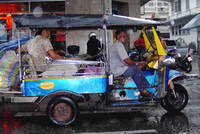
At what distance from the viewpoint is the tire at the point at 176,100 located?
7.75 metres

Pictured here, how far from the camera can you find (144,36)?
820 centimetres

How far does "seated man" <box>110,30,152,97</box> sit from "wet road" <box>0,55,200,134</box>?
65 centimetres

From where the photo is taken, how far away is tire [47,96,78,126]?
6.93m

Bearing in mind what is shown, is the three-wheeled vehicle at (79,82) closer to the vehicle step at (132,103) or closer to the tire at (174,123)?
the vehicle step at (132,103)

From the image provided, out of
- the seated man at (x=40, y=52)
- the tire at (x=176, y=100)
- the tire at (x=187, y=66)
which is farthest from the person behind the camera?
the tire at (x=187, y=66)

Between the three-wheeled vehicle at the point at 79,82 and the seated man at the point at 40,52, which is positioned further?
the seated man at the point at 40,52

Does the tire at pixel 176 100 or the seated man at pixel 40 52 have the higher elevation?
the seated man at pixel 40 52

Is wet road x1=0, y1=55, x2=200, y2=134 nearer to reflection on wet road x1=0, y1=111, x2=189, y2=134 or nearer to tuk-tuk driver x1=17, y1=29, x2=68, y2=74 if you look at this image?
reflection on wet road x1=0, y1=111, x2=189, y2=134

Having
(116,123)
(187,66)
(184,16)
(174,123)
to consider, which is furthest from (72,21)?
(184,16)

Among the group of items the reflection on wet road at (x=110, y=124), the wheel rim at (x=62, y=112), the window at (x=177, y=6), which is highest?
the window at (x=177, y=6)

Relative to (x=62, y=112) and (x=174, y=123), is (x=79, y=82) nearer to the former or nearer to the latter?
(x=62, y=112)

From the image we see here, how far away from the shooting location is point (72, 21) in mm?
6934

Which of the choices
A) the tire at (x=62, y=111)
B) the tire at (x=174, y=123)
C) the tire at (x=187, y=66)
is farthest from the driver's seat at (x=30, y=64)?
the tire at (x=187, y=66)

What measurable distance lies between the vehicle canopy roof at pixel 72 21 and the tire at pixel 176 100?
1.71 m
